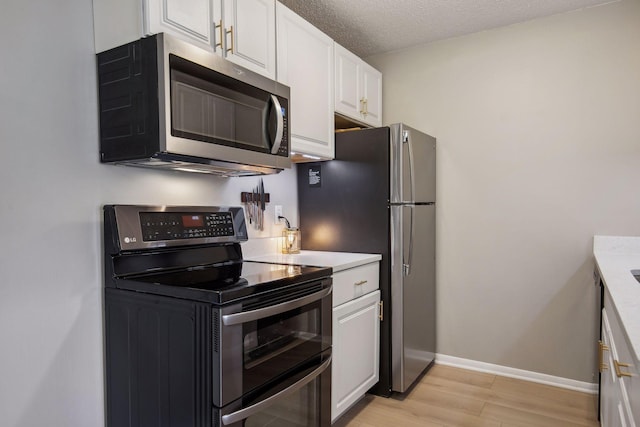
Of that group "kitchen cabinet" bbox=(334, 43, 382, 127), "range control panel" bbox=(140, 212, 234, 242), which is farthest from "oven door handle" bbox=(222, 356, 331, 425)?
"kitchen cabinet" bbox=(334, 43, 382, 127)

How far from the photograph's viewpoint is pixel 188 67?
4.65 feet

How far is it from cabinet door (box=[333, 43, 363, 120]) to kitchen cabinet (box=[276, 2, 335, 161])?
84 millimetres

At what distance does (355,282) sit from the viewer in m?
2.21

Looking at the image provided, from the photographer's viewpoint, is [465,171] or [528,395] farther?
[465,171]

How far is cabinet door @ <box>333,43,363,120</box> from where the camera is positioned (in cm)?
250

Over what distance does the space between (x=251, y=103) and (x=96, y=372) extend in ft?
3.92

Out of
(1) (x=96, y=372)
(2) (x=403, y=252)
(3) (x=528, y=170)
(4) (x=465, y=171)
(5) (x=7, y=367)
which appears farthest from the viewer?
(4) (x=465, y=171)

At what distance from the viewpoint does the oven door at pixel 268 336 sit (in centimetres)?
126

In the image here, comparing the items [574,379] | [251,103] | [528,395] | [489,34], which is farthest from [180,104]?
[574,379]

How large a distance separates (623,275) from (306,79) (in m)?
1.72

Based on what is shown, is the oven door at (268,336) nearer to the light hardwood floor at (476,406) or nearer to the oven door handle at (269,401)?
the oven door handle at (269,401)

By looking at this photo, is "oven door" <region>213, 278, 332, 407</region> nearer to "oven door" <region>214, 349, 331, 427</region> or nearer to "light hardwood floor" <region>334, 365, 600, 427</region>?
"oven door" <region>214, 349, 331, 427</region>

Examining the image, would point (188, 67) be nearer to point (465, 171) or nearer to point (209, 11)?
point (209, 11)

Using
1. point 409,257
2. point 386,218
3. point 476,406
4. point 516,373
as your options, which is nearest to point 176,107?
point 386,218
